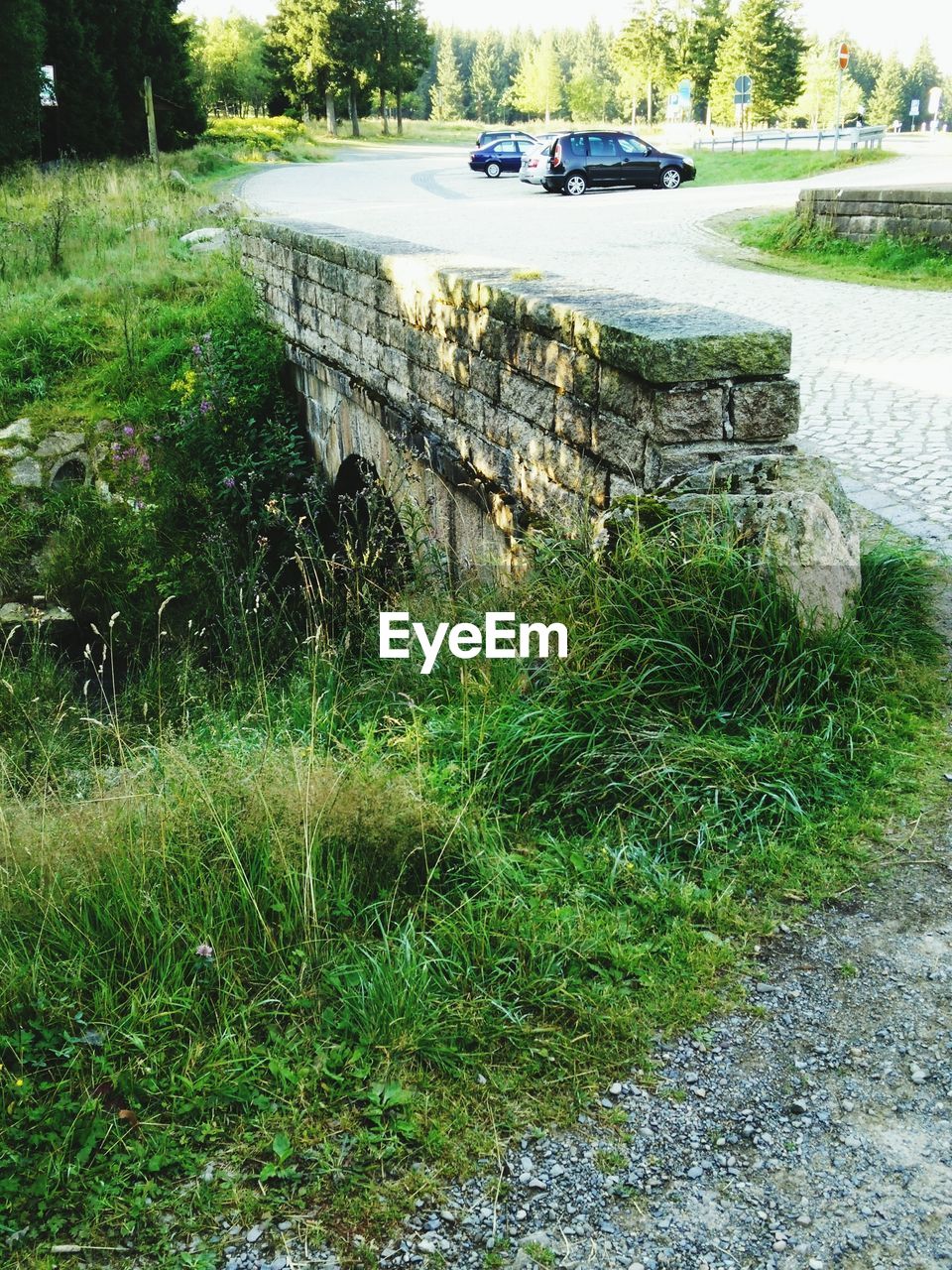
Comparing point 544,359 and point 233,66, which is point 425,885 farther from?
point 233,66

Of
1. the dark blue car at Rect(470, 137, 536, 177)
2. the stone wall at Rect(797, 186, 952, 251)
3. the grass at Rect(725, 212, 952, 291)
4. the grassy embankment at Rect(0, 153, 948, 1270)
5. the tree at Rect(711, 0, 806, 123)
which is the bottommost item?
the grassy embankment at Rect(0, 153, 948, 1270)

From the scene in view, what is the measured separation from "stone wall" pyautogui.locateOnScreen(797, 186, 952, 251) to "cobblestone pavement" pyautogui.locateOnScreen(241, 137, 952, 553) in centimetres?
108

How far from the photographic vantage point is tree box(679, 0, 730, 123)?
5756 cm

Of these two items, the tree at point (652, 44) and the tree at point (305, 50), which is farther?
the tree at point (652, 44)

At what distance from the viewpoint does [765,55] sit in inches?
2037

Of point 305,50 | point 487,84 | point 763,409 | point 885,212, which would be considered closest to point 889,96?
point 487,84

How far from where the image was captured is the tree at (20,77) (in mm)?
19891

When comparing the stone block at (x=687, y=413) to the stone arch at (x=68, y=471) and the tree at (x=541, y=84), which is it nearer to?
the stone arch at (x=68, y=471)

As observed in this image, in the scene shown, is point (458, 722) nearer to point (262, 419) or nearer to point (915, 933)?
point (915, 933)

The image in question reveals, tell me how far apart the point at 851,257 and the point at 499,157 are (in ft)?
73.1

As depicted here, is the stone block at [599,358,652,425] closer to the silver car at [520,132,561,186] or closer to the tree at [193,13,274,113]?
the silver car at [520,132,561,186]

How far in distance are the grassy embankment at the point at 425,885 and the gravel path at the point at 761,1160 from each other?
0.10m

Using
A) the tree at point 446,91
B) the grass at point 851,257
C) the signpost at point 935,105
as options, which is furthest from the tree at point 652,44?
the grass at point 851,257

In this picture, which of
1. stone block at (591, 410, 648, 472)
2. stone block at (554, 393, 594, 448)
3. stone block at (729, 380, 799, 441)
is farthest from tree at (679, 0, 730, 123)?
stone block at (729, 380, 799, 441)
